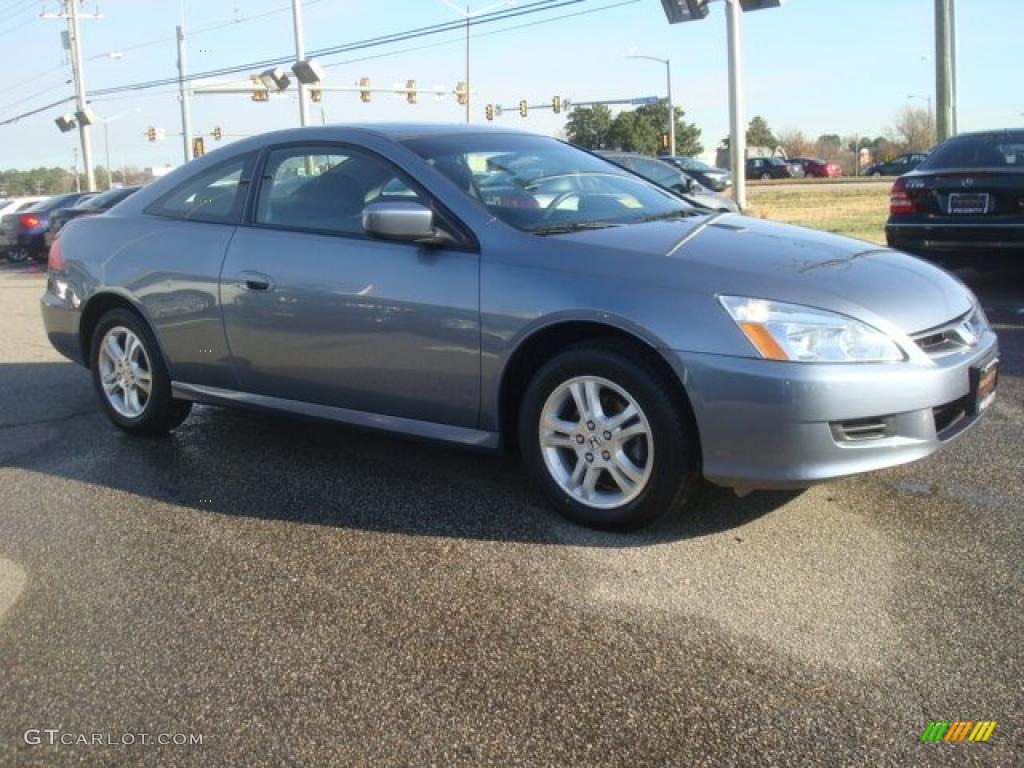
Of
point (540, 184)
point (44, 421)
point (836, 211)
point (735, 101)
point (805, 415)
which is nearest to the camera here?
point (805, 415)

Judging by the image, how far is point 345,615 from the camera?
3260 mm

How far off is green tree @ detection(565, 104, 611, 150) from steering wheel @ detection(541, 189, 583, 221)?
70579 millimetres

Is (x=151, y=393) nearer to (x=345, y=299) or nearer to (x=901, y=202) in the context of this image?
(x=345, y=299)

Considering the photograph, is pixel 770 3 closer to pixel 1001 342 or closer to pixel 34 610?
pixel 1001 342

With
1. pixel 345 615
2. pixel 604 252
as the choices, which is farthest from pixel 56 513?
pixel 604 252

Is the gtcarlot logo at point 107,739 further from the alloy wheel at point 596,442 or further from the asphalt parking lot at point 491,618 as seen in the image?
the alloy wheel at point 596,442

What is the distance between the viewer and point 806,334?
343 cm

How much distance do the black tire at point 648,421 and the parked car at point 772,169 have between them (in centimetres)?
5480

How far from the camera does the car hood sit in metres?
3.54

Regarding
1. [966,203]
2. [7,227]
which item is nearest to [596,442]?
[966,203]

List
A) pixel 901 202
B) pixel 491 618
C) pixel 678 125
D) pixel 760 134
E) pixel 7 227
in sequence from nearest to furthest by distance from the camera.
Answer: pixel 491 618 → pixel 901 202 → pixel 7 227 → pixel 678 125 → pixel 760 134

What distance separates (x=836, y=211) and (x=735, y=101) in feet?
23.8

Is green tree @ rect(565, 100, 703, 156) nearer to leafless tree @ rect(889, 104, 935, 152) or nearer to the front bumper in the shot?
leafless tree @ rect(889, 104, 935, 152)

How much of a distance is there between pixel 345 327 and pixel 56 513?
1.47 meters
